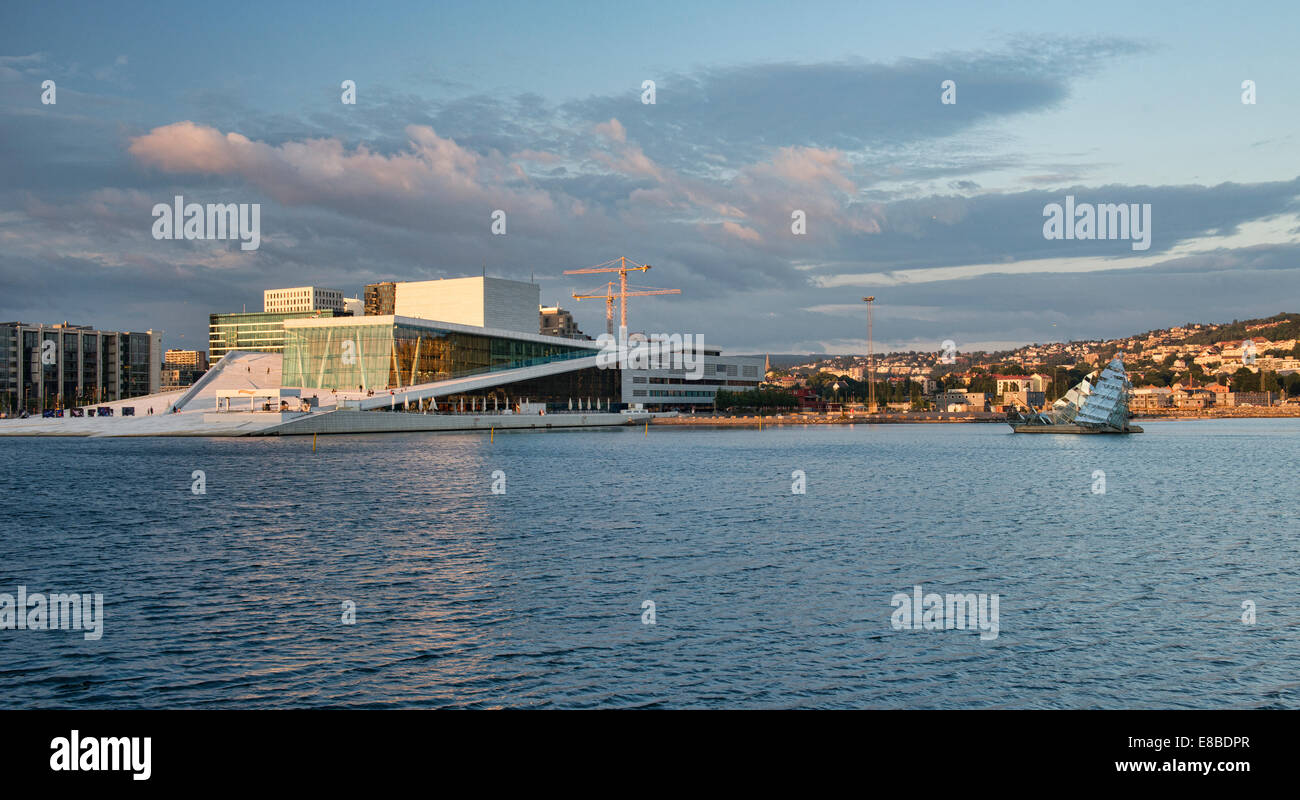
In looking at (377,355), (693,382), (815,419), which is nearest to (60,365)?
(377,355)

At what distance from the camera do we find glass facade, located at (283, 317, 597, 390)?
120 metres

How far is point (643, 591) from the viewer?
2098 centimetres

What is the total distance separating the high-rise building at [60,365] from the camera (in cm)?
17350

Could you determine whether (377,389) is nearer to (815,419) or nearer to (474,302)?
(474,302)

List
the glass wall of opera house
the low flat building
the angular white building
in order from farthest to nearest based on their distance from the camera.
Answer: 1. the low flat building
2. the angular white building
3. the glass wall of opera house

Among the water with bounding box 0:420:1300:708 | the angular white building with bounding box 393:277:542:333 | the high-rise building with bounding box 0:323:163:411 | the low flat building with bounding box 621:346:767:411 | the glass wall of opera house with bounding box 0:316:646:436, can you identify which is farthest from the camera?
the high-rise building with bounding box 0:323:163:411

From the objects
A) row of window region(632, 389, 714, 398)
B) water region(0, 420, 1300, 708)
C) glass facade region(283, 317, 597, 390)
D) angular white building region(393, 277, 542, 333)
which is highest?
angular white building region(393, 277, 542, 333)

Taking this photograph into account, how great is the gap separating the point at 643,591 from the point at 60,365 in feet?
628

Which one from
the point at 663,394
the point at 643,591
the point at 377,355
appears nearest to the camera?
the point at 643,591

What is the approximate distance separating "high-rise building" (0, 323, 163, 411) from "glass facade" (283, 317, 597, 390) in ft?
215

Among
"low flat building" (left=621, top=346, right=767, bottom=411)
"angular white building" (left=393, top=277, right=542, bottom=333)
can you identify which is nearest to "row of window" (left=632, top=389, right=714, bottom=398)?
"low flat building" (left=621, top=346, right=767, bottom=411)

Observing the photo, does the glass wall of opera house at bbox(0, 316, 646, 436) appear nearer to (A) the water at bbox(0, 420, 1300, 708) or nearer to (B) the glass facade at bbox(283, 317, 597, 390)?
(B) the glass facade at bbox(283, 317, 597, 390)
